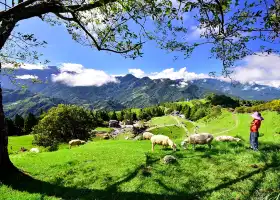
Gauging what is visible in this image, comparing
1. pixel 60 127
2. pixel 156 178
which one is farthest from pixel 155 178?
pixel 60 127

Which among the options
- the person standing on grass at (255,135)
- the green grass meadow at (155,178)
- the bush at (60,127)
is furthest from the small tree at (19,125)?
the person standing on grass at (255,135)

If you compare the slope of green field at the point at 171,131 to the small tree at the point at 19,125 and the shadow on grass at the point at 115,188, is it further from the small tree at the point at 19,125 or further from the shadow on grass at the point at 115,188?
the shadow on grass at the point at 115,188

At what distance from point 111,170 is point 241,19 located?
464 inches

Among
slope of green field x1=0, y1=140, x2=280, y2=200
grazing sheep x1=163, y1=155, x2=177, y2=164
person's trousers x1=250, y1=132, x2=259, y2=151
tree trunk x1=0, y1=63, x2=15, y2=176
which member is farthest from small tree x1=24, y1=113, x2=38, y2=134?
grazing sheep x1=163, y1=155, x2=177, y2=164

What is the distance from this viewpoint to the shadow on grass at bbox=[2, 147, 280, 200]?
14.0 metres


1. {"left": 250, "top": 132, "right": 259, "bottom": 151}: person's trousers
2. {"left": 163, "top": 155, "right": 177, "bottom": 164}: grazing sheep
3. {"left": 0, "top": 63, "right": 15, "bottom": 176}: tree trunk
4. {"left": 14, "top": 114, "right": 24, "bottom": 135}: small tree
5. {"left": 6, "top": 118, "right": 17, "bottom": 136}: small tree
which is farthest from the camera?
{"left": 14, "top": 114, "right": 24, "bottom": 135}: small tree

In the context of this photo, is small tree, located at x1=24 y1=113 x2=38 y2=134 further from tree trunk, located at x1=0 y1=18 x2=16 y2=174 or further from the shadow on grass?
the shadow on grass

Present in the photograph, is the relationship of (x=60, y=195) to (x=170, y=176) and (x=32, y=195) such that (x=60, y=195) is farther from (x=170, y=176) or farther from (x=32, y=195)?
(x=170, y=176)

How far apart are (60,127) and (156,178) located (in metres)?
74.1

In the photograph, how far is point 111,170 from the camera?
18.7 meters

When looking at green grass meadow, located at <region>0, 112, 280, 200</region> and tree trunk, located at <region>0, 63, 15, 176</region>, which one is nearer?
green grass meadow, located at <region>0, 112, 280, 200</region>

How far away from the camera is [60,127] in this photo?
283 ft

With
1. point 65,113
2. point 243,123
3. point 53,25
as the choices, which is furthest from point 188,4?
point 65,113

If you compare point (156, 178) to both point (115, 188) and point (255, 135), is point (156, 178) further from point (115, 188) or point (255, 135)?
point (255, 135)
